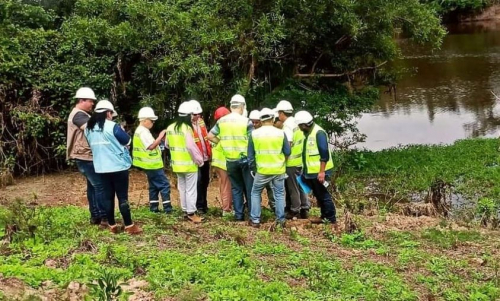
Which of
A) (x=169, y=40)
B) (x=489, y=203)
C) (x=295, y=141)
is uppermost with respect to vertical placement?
(x=169, y=40)

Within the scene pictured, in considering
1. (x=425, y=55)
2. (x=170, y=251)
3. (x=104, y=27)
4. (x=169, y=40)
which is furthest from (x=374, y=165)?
(x=425, y=55)

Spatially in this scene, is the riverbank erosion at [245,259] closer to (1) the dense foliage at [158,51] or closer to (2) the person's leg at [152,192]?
(2) the person's leg at [152,192]

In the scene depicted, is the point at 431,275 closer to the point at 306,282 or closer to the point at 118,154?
the point at 306,282

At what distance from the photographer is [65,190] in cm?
1234

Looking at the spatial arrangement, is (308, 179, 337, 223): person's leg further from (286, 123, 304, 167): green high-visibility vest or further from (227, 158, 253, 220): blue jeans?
(227, 158, 253, 220): blue jeans

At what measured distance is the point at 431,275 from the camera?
241 inches

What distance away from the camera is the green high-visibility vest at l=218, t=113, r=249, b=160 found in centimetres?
796

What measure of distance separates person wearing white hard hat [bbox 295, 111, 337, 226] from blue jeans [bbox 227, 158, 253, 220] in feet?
2.56

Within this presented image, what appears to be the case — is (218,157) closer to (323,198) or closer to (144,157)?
(144,157)

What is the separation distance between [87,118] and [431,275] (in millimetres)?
4221

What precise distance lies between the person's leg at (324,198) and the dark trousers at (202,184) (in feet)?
5.20

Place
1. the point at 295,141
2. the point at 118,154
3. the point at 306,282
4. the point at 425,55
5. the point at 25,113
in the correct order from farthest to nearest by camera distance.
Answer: the point at 425,55, the point at 25,113, the point at 295,141, the point at 118,154, the point at 306,282

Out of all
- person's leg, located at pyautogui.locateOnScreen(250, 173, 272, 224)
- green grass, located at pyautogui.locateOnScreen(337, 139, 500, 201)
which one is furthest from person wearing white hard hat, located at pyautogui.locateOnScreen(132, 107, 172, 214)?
green grass, located at pyautogui.locateOnScreen(337, 139, 500, 201)

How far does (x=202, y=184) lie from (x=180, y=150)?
3.03 feet
